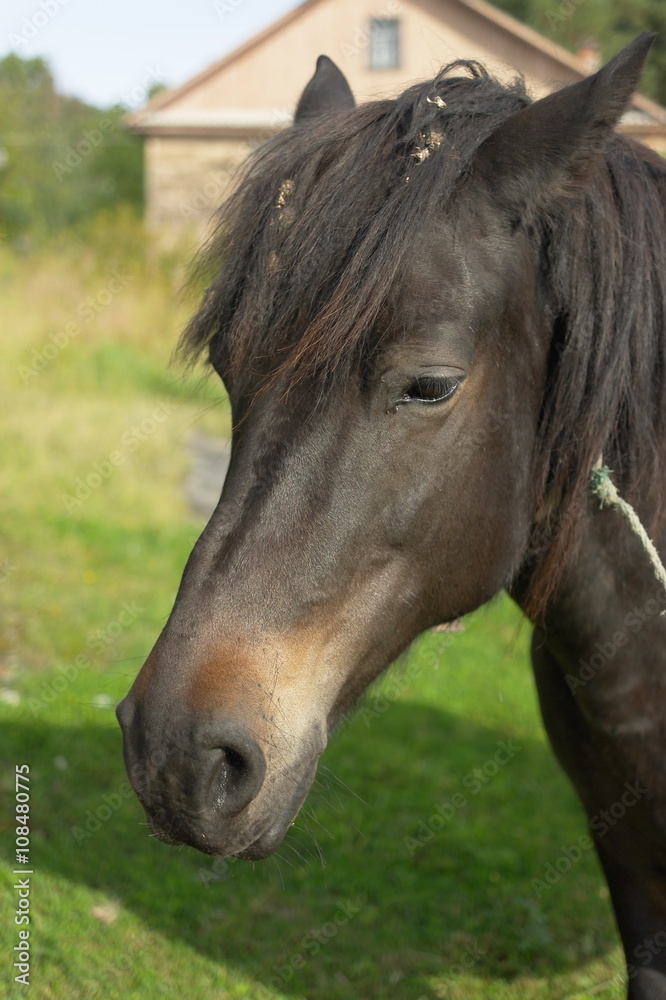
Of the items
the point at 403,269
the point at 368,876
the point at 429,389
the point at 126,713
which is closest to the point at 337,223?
the point at 403,269

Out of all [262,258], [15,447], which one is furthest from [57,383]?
[262,258]

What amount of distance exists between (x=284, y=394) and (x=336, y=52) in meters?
25.1

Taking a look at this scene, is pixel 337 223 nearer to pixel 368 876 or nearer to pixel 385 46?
pixel 368 876

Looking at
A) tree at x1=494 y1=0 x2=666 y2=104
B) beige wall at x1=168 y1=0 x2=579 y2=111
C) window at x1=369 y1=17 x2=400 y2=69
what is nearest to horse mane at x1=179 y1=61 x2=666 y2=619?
tree at x1=494 y1=0 x2=666 y2=104

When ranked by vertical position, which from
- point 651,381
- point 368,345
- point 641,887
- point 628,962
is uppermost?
point 368,345

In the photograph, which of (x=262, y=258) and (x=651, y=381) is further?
(x=651, y=381)

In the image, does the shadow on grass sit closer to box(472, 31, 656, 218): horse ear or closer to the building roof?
box(472, 31, 656, 218): horse ear

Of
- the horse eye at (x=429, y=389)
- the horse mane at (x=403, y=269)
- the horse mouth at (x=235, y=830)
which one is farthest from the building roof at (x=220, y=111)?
the horse mouth at (x=235, y=830)

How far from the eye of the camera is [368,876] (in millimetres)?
4051

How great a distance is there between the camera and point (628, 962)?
8.22ft

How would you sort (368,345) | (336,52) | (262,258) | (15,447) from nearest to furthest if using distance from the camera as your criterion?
(368,345), (262,258), (15,447), (336,52)

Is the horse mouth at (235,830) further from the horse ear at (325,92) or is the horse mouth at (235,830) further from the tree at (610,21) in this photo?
the tree at (610,21)

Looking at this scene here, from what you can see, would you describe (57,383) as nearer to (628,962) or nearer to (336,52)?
(628,962)

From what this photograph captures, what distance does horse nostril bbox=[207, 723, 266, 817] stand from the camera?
1.58 metres
